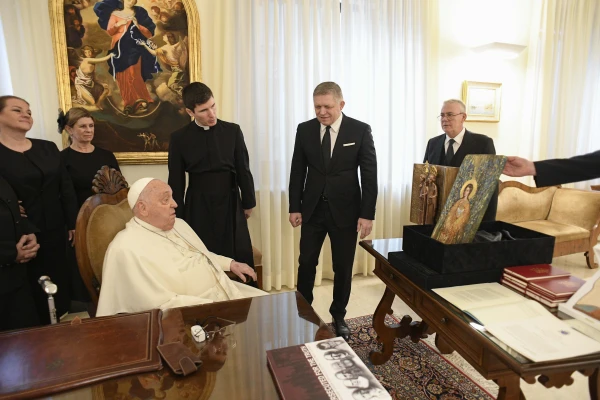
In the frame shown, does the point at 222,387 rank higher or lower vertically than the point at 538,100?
lower

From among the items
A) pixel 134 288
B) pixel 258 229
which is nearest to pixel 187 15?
pixel 258 229

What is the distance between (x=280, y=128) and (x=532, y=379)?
289 cm

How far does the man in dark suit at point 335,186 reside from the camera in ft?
8.27

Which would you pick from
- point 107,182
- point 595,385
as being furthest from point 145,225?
point 595,385

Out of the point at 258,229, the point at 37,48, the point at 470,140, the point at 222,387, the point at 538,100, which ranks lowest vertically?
the point at 258,229

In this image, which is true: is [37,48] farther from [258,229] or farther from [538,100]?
[538,100]

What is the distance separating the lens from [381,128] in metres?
3.80

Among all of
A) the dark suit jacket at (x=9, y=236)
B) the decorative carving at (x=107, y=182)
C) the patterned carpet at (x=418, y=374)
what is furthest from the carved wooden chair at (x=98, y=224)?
the patterned carpet at (x=418, y=374)

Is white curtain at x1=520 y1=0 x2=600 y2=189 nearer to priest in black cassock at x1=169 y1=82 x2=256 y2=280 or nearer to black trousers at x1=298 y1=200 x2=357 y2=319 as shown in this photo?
black trousers at x1=298 y1=200 x2=357 y2=319

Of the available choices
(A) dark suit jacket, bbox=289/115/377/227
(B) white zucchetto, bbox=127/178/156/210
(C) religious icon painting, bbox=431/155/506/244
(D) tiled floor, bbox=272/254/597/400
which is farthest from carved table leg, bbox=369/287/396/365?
(B) white zucchetto, bbox=127/178/156/210

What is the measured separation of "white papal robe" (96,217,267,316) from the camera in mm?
1518

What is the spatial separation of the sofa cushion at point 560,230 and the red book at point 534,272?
2751 millimetres

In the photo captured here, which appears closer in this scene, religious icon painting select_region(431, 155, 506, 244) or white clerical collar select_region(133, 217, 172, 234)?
religious icon painting select_region(431, 155, 506, 244)

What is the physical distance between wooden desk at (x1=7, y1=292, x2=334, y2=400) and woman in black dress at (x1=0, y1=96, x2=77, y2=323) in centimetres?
179
